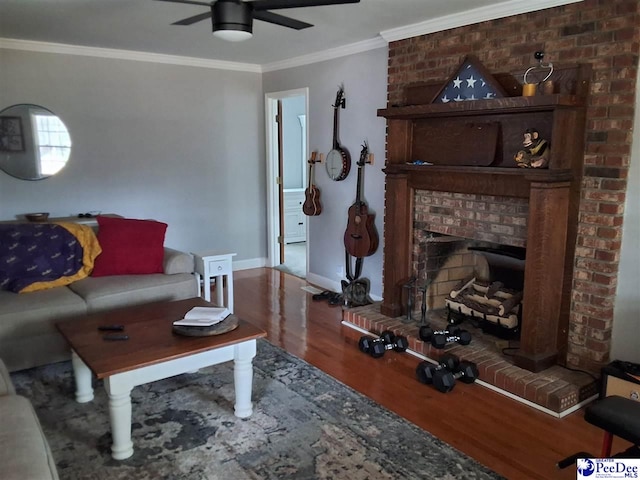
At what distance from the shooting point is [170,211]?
546 cm

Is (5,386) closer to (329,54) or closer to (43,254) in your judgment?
(43,254)

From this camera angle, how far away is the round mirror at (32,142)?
4.53 metres

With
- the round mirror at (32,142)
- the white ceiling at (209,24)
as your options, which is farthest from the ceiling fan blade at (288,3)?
the round mirror at (32,142)

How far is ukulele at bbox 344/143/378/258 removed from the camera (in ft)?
14.7

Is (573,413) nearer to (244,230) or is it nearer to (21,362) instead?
(21,362)

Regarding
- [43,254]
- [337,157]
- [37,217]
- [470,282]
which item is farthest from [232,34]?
[37,217]

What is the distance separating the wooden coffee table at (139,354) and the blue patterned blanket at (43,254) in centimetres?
84

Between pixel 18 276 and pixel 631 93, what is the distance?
3.79 metres

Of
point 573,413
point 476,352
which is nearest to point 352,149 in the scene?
point 476,352

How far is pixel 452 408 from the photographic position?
2.87 metres

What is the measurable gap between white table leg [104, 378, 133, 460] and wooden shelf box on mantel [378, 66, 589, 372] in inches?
85.2

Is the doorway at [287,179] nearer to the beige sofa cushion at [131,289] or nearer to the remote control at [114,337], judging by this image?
the beige sofa cushion at [131,289]

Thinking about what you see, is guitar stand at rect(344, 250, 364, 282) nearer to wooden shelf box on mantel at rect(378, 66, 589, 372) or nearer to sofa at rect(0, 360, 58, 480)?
wooden shelf box on mantel at rect(378, 66, 589, 372)

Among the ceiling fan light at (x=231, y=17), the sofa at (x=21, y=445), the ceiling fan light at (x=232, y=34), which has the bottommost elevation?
the sofa at (x=21, y=445)
